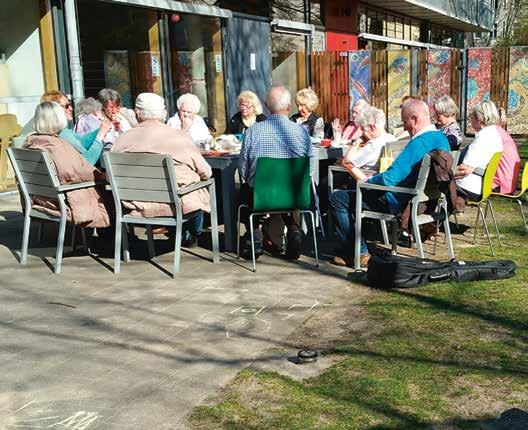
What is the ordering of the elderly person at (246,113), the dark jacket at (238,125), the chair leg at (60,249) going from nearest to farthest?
the chair leg at (60,249)
the elderly person at (246,113)
the dark jacket at (238,125)

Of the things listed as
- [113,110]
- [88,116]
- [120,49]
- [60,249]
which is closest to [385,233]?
[60,249]

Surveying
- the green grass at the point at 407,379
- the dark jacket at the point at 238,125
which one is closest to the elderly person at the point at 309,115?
the dark jacket at the point at 238,125

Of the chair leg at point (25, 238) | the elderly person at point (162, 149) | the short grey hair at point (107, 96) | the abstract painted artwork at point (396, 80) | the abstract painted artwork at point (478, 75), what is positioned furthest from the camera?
the abstract painted artwork at point (478, 75)

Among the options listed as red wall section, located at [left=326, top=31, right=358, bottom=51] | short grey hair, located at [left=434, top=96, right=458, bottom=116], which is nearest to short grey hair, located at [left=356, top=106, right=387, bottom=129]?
short grey hair, located at [left=434, top=96, right=458, bottom=116]

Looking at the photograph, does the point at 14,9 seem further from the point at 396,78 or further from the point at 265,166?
the point at 396,78

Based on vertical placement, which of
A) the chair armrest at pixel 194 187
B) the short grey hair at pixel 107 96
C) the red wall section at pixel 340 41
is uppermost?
the red wall section at pixel 340 41

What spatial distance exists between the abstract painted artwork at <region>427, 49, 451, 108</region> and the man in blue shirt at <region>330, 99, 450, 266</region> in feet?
39.0

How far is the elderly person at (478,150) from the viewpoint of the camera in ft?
21.7

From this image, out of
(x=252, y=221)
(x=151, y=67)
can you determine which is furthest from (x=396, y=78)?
(x=252, y=221)

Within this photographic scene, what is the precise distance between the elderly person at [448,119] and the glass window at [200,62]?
618cm

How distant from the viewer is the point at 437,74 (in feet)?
57.2

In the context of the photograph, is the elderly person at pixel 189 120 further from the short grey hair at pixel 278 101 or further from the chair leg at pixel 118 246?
the chair leg at pixel 118 246

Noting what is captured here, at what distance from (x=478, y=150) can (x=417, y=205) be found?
4.49 ft

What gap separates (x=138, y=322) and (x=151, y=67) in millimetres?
8056
